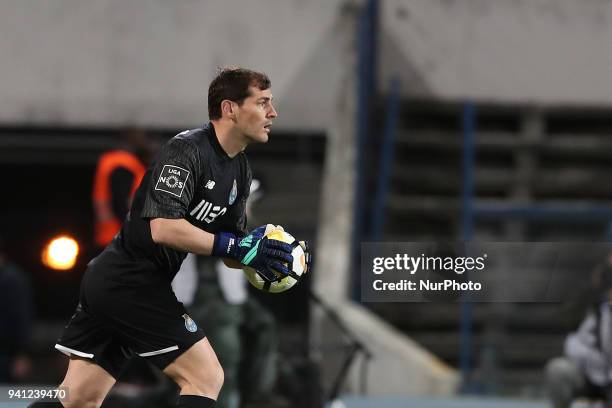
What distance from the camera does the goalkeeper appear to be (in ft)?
18.0

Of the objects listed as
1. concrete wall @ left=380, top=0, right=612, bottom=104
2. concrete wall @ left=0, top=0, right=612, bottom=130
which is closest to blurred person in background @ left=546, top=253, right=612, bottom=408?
concrete wall @ left=0, top=0, right=612, bottom=130

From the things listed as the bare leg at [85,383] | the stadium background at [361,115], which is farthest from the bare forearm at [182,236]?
the stadium background at [361,115]

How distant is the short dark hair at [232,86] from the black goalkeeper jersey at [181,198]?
0.10 m

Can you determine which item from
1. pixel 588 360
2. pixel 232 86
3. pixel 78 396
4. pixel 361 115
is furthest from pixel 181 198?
pixel 361 115

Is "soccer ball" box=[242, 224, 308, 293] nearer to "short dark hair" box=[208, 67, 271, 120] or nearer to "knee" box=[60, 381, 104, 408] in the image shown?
"short dark hair" box=[208, 67, 271, 120]

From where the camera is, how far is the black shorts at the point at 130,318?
566 cm

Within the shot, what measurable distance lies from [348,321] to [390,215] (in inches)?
74.1

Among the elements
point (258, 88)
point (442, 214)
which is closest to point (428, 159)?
point (442, 214)

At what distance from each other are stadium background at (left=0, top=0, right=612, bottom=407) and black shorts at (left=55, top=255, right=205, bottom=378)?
7.37m

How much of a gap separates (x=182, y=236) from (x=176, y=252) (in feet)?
1.23

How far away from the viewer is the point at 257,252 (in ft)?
18.0

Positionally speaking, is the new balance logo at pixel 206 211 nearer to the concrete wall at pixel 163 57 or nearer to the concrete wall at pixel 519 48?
the concrete wall at pixel 163 57

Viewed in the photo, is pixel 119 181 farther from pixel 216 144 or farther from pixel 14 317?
pixel 216 144

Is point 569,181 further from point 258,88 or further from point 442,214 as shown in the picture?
point 258,88
